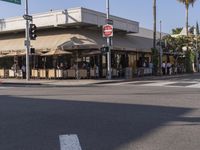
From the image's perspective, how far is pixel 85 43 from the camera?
124ft

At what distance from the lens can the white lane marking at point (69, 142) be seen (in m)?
8.14

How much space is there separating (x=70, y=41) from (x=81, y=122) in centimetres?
2743

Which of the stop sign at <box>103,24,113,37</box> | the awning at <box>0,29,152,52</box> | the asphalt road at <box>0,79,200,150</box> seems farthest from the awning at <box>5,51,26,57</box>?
the asphalt road at <box>0,79,200,150</box>

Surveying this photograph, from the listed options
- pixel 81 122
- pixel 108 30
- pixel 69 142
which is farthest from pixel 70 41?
pixel 69 142

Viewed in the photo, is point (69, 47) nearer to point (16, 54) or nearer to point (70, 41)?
point (70, 41)

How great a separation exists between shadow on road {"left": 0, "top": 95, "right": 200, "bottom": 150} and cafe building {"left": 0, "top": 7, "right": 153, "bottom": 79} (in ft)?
71.3

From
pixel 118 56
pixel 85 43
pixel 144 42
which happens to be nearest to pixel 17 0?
pixel 85 43

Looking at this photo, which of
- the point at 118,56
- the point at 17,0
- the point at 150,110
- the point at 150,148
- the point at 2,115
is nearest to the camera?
the point at 150,148

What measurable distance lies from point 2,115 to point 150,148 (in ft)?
20.2

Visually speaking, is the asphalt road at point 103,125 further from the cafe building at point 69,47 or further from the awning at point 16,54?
the awning at point 16,54

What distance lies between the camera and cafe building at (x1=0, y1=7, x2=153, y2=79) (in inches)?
1492

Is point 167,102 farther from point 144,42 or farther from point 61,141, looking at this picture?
point 144,42

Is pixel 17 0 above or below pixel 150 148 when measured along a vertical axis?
above

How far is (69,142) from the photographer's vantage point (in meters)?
8.67
